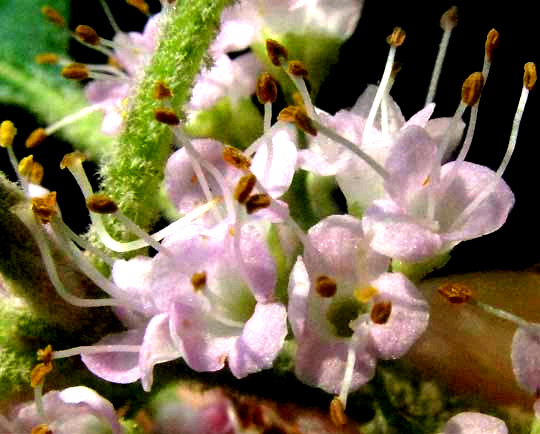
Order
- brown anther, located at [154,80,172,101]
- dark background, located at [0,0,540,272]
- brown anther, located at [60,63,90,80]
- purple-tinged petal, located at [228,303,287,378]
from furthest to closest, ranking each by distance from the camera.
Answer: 1. dark background, located at [0,0,540,272]
2. brown anther, located at [60,63,90,80]
3. brown anther, located at [154,80,172,101]
4. purple-tinged petal, located at [228,303,287,378]

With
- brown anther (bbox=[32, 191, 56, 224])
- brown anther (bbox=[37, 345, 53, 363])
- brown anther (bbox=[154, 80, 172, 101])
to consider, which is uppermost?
brown anther (bbox=[154, 80, 172, 101])

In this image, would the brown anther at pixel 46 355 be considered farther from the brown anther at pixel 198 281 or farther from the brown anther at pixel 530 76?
the brown anther at pixel 530 76

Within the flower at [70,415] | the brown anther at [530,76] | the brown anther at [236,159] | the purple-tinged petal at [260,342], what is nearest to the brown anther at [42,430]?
the flower at [70,415]

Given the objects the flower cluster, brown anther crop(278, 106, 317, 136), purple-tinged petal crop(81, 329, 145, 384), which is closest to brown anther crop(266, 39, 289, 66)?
the flower cluster

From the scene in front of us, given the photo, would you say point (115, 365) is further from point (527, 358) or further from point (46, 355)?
point (527, 358)

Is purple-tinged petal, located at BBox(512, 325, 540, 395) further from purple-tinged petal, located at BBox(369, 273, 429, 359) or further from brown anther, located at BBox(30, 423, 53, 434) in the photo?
brown anther, located at BBox(30, 423, 53, 434)

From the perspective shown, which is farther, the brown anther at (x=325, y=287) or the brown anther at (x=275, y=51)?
the brown anther at (x=275, y=51)

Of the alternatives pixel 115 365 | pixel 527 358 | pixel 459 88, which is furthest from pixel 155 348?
pixel 459 88
